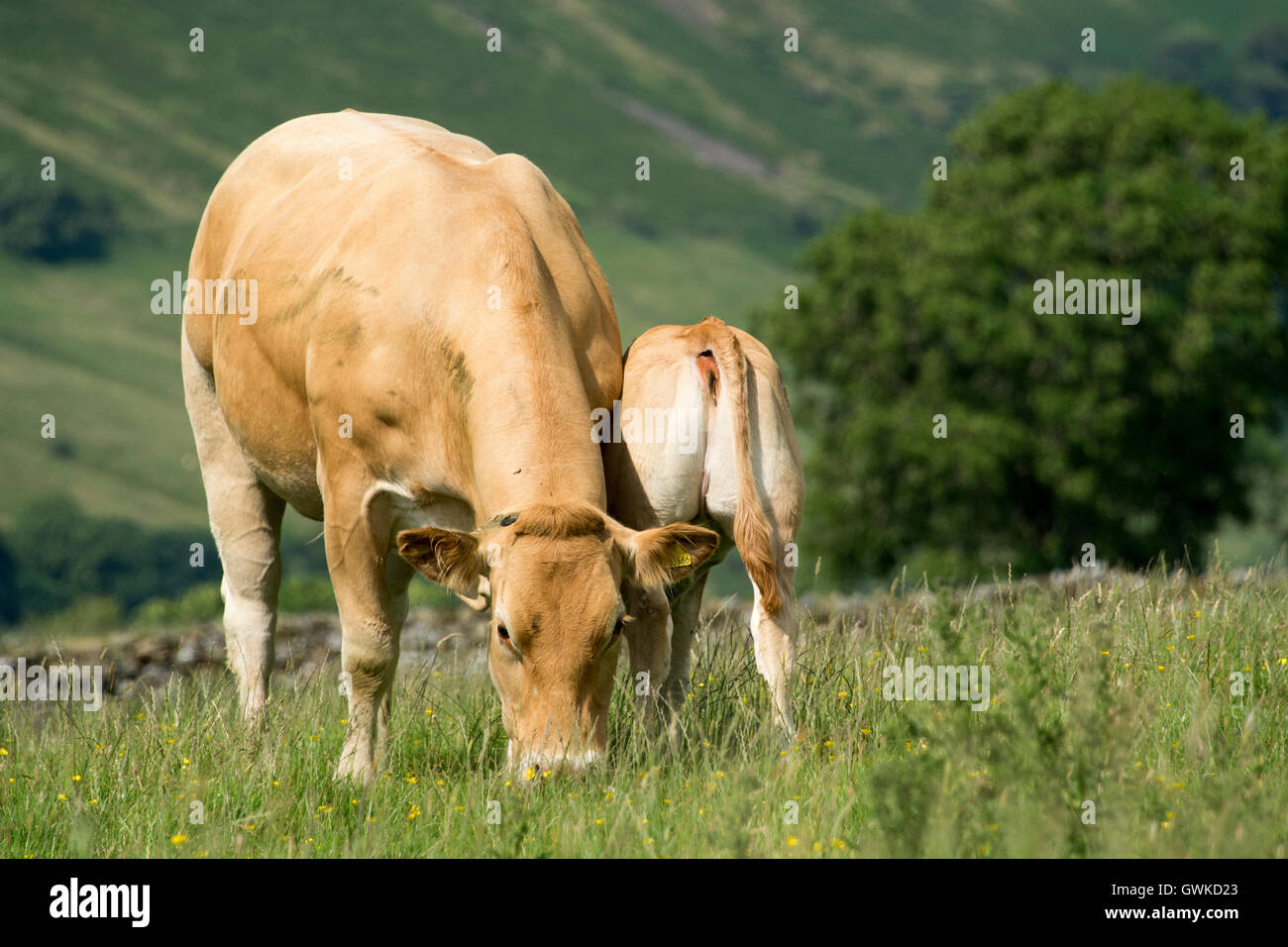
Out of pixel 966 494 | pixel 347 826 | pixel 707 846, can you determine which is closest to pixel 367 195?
pixel 347 826

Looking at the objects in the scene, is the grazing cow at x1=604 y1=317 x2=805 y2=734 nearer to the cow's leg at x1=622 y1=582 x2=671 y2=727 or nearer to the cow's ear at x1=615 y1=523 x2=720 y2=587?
the cow's leg at x1=622 y1=582 x2=671 y2=727

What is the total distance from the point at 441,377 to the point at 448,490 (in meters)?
0.49

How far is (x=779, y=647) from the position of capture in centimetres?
570

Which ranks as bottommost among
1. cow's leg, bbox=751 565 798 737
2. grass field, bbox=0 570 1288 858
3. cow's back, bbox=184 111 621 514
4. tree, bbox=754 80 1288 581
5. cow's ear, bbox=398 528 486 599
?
A: grass field, bbox=0 570 1288 858

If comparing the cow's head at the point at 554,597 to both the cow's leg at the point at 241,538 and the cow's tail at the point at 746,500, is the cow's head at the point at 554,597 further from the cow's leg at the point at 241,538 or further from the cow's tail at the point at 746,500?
the cow's leg at the point at 241,538

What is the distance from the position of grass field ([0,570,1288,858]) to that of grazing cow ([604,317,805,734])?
428mm

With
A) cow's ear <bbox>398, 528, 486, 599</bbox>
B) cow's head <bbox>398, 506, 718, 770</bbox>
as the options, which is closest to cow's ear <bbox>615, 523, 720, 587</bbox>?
cow's head <bbox>398, 506, 718, 770</bbox>

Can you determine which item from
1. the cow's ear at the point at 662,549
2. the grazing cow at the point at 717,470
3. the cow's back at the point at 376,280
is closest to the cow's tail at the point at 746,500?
the grazing cow at the point at 717,470

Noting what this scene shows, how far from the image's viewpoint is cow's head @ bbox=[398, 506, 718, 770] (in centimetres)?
484

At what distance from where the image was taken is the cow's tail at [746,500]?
5.37 meters

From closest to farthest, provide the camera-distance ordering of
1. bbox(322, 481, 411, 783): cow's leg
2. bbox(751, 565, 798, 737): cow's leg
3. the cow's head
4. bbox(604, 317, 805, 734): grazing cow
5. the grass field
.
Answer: the grass field < the cow's head < bbox(604, 317, 805, 734): grazing cow < bbox(751, 565, 798, 737): cow's leg < bbox(322, 481, 411, 783): cow's leg

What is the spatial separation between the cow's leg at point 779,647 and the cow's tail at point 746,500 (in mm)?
64

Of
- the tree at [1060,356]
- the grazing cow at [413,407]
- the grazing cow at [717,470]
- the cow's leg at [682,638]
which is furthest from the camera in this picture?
the tree at [1060,356]

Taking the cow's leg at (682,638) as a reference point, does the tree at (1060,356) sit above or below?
above
